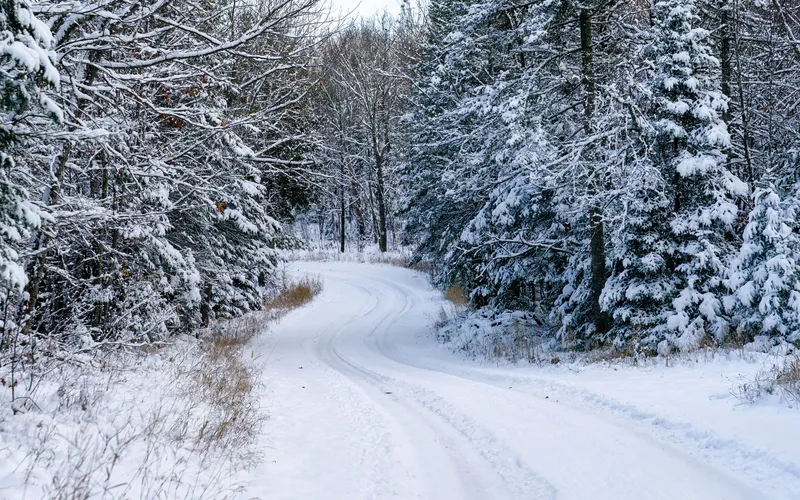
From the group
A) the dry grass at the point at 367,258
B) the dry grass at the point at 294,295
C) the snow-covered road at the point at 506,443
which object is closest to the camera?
the snow-covered road at the point at 506,443

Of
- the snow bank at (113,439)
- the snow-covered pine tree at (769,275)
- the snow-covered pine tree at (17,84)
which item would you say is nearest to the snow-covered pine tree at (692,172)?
the snow-covered pine tree at (769,275)

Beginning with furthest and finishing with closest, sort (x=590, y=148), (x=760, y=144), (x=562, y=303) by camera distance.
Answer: (x=760, y=144), (x=562, y=303), (x=590, y=148)

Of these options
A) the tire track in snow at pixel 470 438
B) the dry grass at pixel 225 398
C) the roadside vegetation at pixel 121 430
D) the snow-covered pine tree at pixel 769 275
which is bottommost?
the tire track in snow at pixel 470 438

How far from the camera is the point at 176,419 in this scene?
17.7ft

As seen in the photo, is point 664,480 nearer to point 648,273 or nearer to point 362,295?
point 648,273

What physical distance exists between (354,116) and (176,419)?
130 ft

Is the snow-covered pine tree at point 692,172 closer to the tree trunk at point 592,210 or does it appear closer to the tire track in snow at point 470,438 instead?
the tree trunk at point 592,210

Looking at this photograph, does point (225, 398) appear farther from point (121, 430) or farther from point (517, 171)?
point (517, 171)

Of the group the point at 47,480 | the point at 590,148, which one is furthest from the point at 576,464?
the point at 590,148

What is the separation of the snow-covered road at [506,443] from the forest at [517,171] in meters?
2.70

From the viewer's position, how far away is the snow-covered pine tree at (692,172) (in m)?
10.1

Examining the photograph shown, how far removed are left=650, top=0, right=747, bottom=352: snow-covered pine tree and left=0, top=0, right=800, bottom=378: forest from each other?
4cm

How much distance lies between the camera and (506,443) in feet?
19.1

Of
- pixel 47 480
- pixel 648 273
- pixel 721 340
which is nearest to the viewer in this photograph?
pixel 47 480
